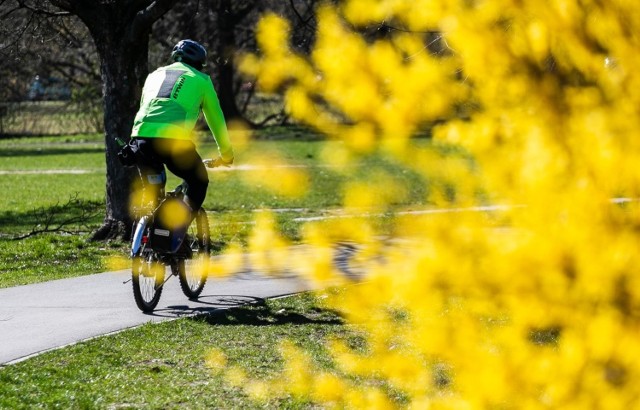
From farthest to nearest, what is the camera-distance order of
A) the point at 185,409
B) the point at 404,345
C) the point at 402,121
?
the point at 404,345 < the point at 185,409 < the point at 402,121

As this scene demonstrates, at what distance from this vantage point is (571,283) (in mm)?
3328

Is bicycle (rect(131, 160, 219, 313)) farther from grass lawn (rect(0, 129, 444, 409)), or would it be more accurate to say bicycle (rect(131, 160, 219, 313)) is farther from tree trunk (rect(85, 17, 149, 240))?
tree trunk (rect(85, 17, 149, 240))

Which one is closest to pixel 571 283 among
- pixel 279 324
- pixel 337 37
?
pixel 337 37

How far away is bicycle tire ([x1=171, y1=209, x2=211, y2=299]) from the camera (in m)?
9.70

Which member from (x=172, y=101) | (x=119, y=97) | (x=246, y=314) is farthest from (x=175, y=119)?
(x=119, y=97)

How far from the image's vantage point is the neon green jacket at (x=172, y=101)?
866 centimetres

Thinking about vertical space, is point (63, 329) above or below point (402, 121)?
below

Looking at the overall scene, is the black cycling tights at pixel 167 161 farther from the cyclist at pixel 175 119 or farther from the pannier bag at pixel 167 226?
the pannier bag at pixel 167 226

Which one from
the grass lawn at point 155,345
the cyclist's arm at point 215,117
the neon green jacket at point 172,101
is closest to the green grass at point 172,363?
the grass lawn at point 155,345

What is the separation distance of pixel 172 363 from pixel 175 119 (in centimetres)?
194

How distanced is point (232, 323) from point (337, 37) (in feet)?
18.5

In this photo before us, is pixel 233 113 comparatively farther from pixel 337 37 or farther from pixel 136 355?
pixel 337 37

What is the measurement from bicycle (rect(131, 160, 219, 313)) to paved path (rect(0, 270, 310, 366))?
0.15 m

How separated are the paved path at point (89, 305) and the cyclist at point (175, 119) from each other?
2.96ft
